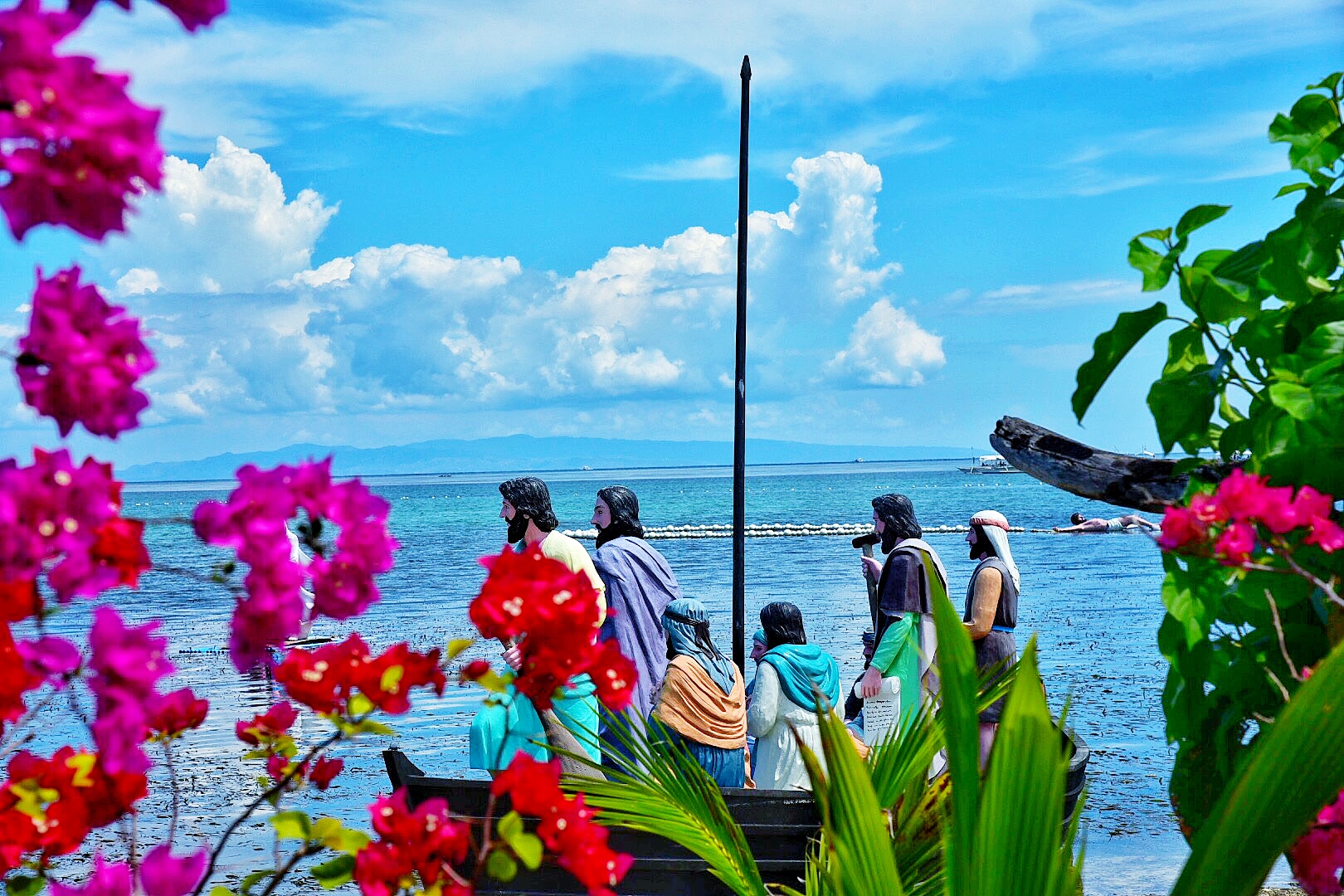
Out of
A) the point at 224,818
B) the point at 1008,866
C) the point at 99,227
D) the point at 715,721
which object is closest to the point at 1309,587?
the point at 1008,866

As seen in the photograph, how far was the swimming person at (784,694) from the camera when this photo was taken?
16.5ft

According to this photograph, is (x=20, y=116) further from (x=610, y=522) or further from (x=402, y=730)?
(x=402, y=730)

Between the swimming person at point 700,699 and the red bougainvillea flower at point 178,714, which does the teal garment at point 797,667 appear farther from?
the red bougainvillea flower at point 178,714

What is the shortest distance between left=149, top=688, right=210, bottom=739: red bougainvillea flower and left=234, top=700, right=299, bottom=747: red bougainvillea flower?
0.26 ft

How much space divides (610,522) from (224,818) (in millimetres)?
5007

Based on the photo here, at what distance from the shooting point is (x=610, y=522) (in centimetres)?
575

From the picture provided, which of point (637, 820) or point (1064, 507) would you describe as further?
point (1064, 507)

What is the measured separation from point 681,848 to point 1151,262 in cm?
331

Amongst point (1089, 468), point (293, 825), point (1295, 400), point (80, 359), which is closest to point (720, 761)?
point (1089, 468)

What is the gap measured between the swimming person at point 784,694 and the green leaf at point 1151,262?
290 centimetres

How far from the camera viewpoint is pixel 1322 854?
6.38 feet

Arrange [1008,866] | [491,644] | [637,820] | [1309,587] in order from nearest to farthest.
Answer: [1008,866]
[1309,587]
[637,820]
[491,644]

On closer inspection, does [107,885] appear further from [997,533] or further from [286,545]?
[997,533]

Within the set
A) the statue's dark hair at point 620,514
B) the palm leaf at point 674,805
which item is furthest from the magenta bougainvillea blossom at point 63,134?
the statue's dark hair at point 620,514
